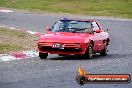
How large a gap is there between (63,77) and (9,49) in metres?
9.11

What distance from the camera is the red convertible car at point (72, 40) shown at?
56.3 ft

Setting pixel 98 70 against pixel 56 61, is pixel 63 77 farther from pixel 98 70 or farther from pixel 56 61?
pixel 56 61

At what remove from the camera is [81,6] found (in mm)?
63062

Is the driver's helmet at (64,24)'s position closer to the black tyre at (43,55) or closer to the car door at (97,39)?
the car door at (97,39)

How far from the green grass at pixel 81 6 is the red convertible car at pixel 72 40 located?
3643cm

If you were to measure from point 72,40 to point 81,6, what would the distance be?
4595 cm

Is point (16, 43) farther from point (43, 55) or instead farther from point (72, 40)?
point (72, 40)

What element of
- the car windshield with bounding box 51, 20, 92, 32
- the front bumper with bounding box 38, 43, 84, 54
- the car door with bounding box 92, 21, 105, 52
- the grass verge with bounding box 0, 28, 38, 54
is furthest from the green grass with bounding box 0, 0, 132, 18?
the front bumper with bounding box 38, 43, 84, 54

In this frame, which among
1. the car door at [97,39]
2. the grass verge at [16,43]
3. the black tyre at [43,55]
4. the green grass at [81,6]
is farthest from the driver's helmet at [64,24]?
the green grass at [81,6]

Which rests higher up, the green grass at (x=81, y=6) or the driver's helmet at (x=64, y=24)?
the driver's helmet at (x=64, y=24)

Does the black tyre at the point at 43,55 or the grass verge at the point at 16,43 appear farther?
the grass verge at the point at 16,43

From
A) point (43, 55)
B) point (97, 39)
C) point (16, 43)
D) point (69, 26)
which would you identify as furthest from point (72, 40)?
point (16, 43)

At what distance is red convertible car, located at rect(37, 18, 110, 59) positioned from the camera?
17.2 m

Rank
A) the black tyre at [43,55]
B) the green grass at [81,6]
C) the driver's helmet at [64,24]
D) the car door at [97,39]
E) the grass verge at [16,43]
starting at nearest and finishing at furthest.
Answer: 1. the black tyre at [43,55]
2. the car door at [97,39]
3. the driver's helmet at [64,24]
4. the grass verge at [16,43]
5. the green grass at [81,6]
